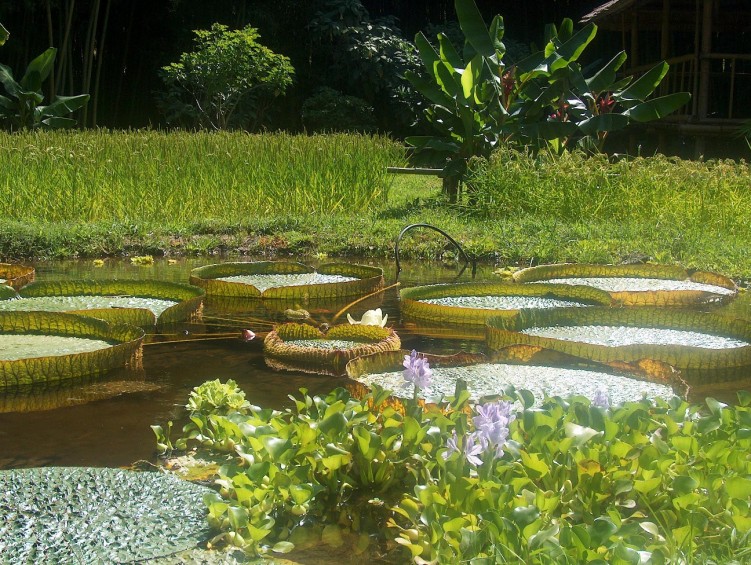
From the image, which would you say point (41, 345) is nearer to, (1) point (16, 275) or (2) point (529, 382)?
(1) point (16, 275)

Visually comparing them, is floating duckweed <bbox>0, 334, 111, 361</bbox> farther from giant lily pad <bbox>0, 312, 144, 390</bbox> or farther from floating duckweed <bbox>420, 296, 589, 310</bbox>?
floating duckweed <bbox>420, 296, 589, 310</bbox>

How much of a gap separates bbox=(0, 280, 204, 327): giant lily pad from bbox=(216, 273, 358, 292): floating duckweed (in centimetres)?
62

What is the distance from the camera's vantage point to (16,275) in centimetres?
522

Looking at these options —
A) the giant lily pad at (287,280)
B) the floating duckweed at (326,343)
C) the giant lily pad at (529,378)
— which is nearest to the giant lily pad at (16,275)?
the giant lily pad at (287,280)

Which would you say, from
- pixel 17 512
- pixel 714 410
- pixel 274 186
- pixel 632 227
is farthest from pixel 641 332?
pixel 274 186

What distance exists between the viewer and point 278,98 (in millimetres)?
18234

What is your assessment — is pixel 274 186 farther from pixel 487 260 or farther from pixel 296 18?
pixel 296 18

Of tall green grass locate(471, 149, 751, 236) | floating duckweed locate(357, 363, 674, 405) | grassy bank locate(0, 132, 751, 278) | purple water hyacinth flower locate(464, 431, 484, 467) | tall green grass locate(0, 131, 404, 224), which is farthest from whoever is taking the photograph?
tall green grass locate(0, 131, 404, 224)

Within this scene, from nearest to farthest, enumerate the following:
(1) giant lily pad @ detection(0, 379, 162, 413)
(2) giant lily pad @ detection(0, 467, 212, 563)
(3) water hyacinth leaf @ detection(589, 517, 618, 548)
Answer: (3) water hyacinth leaf @ detection(589, 517, 618, 548), (2) giant lily pad @ detection(0, 467, 212, 563), (1) giant lily pad @ detection(0, 379, 162, 413)

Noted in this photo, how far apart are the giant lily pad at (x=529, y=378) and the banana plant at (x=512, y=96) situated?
245 inches

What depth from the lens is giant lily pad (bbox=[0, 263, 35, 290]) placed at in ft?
15.6

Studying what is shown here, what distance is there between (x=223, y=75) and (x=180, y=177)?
570 cm

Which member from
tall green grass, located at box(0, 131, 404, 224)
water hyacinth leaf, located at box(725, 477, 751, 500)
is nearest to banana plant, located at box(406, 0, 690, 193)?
tall green grass, located at box(0, 131, 404, 224)

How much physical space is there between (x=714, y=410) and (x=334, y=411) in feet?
2.90
